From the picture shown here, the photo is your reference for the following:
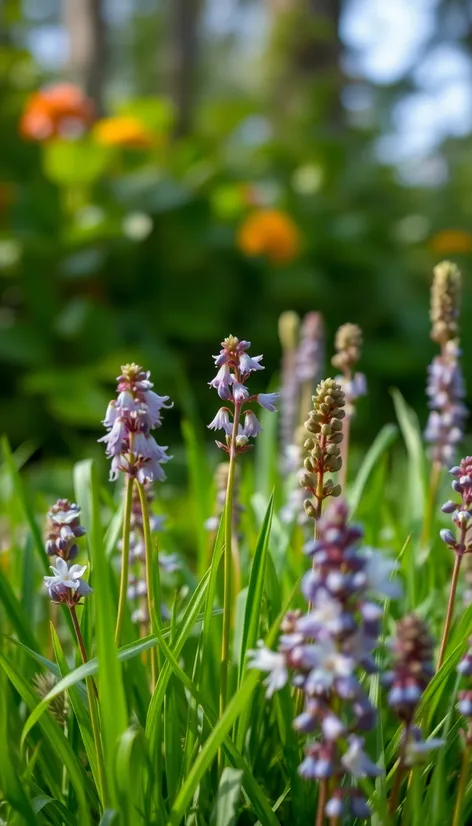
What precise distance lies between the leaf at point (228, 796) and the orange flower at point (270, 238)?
16.9 feet

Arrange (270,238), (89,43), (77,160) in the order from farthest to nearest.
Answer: (89,43)
(77,160)
(270,238)

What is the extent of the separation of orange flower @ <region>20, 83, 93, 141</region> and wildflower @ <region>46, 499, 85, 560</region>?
A: 566 cm

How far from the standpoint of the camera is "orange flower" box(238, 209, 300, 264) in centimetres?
607

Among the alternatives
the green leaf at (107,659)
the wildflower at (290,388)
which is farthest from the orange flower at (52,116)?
the green leaf at (107,659)

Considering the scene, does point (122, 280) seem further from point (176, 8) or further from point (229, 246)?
point (176, 8)

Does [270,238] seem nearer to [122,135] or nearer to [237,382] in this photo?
[122,135]

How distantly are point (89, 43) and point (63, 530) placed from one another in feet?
31.5

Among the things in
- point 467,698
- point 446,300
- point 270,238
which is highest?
point 270,238

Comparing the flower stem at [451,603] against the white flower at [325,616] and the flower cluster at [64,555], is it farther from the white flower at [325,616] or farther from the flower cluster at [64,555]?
the flower cluster at [64,555]

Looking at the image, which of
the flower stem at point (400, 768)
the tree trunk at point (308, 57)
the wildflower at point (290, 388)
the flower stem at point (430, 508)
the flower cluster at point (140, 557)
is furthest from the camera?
the tree trunk at point (308, 57)

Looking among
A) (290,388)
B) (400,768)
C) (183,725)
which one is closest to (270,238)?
(290,388)

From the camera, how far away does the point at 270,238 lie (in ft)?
19.9

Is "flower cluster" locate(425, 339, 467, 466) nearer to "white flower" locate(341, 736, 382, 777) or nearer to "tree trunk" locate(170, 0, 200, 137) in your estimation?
"white flower" locate(341, 736, 382, 777)

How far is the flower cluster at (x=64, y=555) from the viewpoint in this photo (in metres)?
1.33
